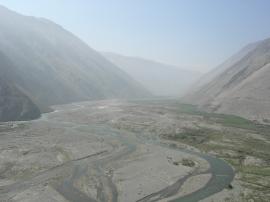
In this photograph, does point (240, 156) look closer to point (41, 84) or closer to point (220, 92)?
point (220, 92)

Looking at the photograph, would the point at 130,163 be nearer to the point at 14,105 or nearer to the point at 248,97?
the point at 14,105

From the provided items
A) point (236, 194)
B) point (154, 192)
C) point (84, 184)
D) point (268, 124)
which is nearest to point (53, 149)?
point (84, 184)

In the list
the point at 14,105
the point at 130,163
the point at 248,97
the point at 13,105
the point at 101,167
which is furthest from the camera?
the point at 248,97

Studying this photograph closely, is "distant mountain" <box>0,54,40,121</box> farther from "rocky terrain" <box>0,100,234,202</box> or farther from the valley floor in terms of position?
"rocky terrain" <box>0,100,234,202</box>

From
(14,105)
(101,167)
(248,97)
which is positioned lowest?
(101,167)

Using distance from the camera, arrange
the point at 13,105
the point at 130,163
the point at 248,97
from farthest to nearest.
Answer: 1. the point at 248,97
2. the point at 13,105
3. the point at 130,163

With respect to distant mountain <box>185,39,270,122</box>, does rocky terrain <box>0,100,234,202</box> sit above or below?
below

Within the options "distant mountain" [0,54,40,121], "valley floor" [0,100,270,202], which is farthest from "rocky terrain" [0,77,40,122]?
"valley floor" [0,100,270,202]

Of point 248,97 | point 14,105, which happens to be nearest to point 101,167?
point 14,105

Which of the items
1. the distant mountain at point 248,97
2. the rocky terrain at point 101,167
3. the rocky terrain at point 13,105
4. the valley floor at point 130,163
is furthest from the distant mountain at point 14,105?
the distant mountain at point 248,97

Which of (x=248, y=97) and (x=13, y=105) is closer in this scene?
(x=13, y=105)
